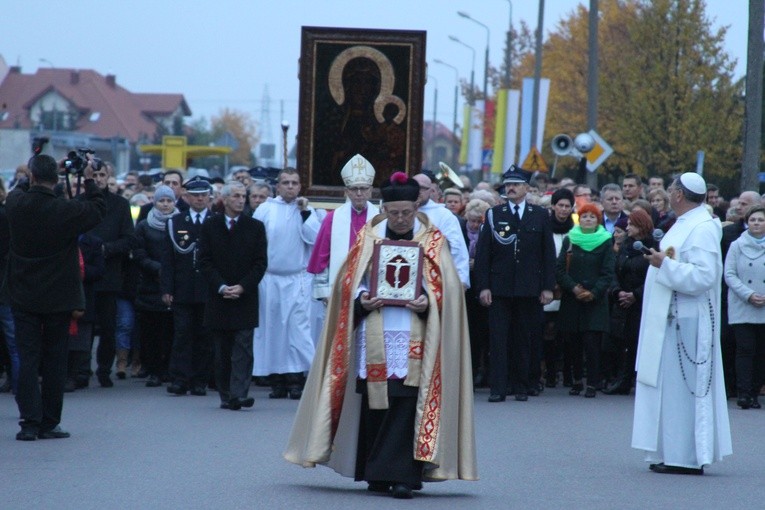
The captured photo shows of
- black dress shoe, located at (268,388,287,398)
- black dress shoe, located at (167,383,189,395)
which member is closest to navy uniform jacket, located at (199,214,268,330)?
black dress shoe, located at (167,383,189,395)

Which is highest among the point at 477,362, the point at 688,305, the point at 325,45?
the point at 325,45

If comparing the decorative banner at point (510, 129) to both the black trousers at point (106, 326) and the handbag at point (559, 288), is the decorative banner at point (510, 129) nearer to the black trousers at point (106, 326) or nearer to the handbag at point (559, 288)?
the handbag at point (559, 288)

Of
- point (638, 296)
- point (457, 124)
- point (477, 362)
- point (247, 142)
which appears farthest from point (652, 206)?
point (247, 142)

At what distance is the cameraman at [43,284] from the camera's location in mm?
12281

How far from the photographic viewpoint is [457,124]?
88.3 metres

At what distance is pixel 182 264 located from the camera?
53.7 ft

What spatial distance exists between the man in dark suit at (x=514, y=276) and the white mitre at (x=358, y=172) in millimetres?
2101

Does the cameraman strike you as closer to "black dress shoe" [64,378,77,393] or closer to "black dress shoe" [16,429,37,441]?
"black dress shoe" [16,429,37,441]

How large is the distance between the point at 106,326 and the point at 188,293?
1.14 metres

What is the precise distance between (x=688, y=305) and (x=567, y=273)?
5.72 metres

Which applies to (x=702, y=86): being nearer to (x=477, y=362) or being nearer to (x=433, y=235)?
(x=477, y=362)

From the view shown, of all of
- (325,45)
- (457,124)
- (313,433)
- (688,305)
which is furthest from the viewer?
(457,124)

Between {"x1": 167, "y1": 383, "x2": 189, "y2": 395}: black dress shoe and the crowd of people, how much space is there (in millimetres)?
12

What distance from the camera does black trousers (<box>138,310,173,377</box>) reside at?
17469mm
